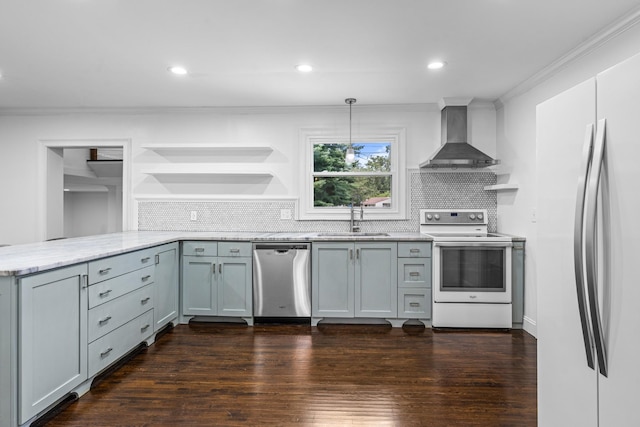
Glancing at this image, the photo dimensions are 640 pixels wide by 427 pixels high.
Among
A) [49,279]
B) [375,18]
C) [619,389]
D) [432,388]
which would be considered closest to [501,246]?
[432,388]

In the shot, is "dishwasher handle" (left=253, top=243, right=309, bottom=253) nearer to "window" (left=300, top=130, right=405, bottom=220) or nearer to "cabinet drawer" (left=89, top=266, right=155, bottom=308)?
"window" (left=300, top=130, right=405, bottom=220)

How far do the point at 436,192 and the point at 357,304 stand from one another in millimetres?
1578

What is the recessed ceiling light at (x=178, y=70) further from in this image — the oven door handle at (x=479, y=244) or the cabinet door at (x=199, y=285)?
the oven door handle at (x=479, y=244)

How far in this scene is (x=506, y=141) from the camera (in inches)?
162

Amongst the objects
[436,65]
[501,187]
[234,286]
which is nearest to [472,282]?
[501,187]

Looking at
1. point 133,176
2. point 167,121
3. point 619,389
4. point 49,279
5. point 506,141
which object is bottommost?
point 619,389

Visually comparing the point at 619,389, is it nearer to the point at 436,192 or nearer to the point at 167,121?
the point at 436,192

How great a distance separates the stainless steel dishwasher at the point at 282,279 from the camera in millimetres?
3789

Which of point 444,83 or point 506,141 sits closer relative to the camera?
point 444,83

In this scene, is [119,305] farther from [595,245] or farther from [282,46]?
[595,245]

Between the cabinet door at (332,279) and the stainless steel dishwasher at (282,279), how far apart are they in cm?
8

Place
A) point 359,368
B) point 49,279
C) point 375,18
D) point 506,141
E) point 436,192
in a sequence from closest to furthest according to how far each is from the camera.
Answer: point 49,279
point 375,18
point 359,368
point 506,141
point 436,192

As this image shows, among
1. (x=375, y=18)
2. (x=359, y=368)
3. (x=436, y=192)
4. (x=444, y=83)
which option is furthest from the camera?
(x=436, y=192)

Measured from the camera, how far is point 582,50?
2.80m
